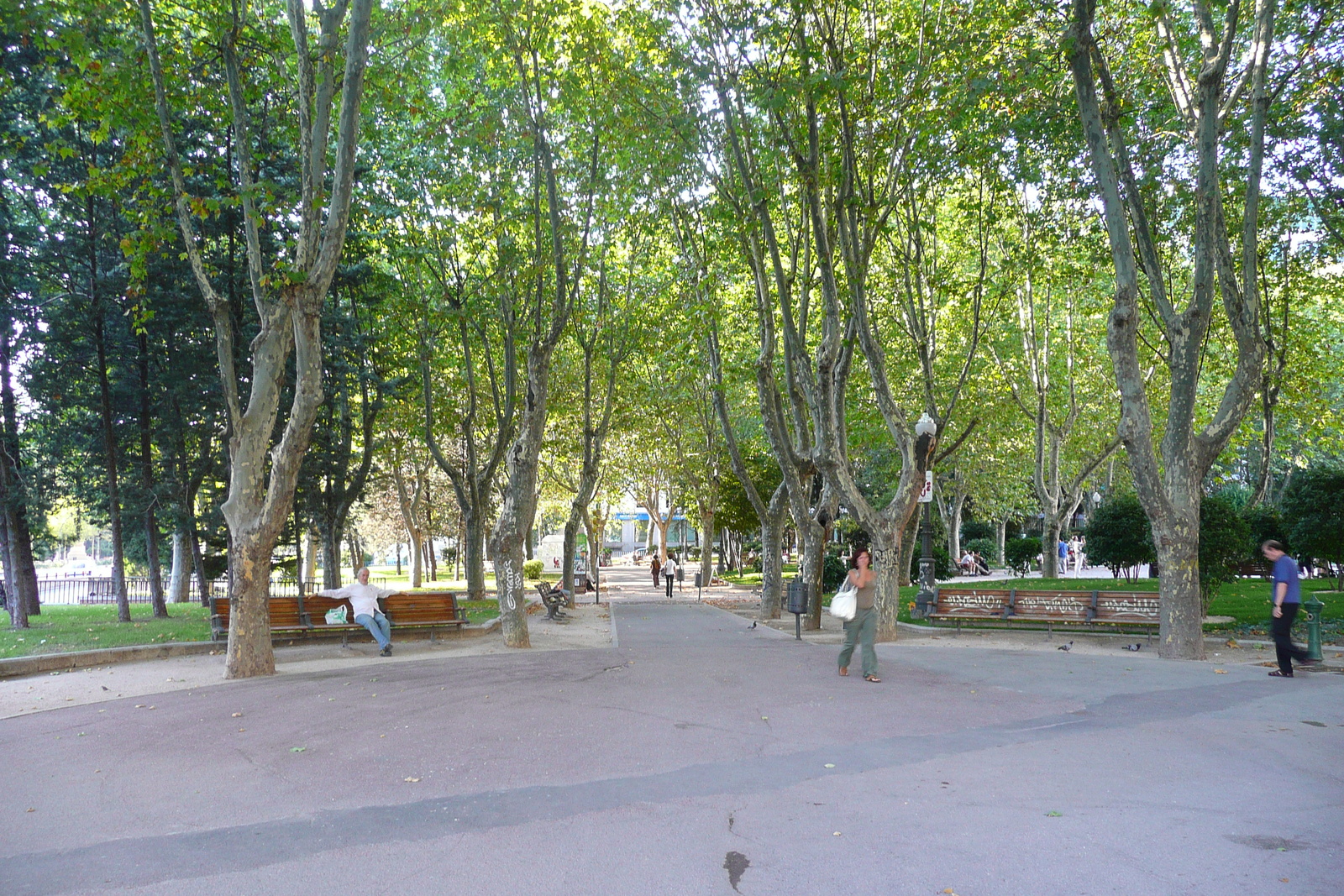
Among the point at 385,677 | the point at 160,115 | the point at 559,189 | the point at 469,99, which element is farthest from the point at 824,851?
the point at 559,189

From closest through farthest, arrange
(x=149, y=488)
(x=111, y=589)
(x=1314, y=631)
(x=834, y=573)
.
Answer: (x=1314, y=631), (x=149, y=488), (x=111, y=589), (x=834, y=573)

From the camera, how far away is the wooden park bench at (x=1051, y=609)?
43.6ft

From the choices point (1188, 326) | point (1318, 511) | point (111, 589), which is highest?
point (1188, 326)

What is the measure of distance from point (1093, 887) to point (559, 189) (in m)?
14.3

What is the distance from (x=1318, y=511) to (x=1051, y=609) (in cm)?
905

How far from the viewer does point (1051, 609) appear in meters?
14.1

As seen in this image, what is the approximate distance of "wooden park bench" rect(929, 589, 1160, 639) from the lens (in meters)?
13.3

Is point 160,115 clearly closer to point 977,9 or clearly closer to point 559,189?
point 559,189

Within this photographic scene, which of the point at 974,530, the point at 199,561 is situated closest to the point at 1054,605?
the point at 199,561

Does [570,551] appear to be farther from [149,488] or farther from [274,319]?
[274,319]

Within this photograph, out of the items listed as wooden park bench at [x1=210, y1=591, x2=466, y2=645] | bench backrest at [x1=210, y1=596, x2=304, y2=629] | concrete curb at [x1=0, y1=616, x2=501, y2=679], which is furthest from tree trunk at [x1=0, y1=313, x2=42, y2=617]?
bench backrest at [x1=210, y1=596, x2=304, y2=629]

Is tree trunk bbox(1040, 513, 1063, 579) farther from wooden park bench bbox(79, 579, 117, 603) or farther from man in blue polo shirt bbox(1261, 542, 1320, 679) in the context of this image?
wooden park bench bbox(79, 579, 117, 603)

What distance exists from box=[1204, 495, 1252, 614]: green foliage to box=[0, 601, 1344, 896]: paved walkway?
169 inches

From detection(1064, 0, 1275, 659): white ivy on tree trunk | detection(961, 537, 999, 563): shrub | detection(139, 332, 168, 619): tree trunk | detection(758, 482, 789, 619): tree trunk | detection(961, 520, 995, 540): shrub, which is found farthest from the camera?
detection(961, 520, 995, 540): shrub
